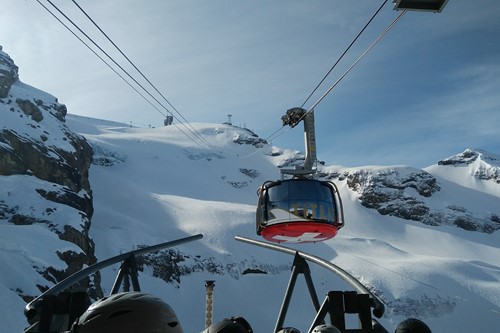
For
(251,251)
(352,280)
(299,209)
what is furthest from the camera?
(251,251)

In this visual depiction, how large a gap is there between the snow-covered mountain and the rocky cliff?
9.2 inches

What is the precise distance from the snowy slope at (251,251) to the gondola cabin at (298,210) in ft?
54.0

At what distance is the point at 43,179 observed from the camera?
56.7m

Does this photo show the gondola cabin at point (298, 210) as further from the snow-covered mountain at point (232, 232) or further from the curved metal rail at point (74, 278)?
the snow-covered mountain at point (232, 232)

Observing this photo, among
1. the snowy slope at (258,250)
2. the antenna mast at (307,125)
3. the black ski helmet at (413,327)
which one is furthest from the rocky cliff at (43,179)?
the black ski helmet at (413,327)

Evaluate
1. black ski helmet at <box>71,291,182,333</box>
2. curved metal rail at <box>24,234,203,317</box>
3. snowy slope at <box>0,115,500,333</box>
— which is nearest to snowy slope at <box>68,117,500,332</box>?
snowy slope at <box>0,115,500,333</box>

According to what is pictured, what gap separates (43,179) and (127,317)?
58.9 metres

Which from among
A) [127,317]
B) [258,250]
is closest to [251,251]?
[258,250]

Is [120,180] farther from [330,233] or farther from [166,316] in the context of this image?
[166,316]

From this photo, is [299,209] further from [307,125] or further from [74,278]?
[74,278]

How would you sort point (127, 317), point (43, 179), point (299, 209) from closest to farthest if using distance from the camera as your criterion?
point (127, 317) < point (299, 209) < point (43, 179)

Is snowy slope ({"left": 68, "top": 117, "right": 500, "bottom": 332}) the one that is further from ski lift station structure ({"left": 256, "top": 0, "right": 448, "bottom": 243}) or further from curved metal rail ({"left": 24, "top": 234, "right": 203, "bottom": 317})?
curved metal rail ({"left": 24, "top": 234, "right": 203, "bottom": 317})

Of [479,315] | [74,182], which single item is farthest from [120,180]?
[479,315]

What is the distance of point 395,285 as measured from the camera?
65.4 m
